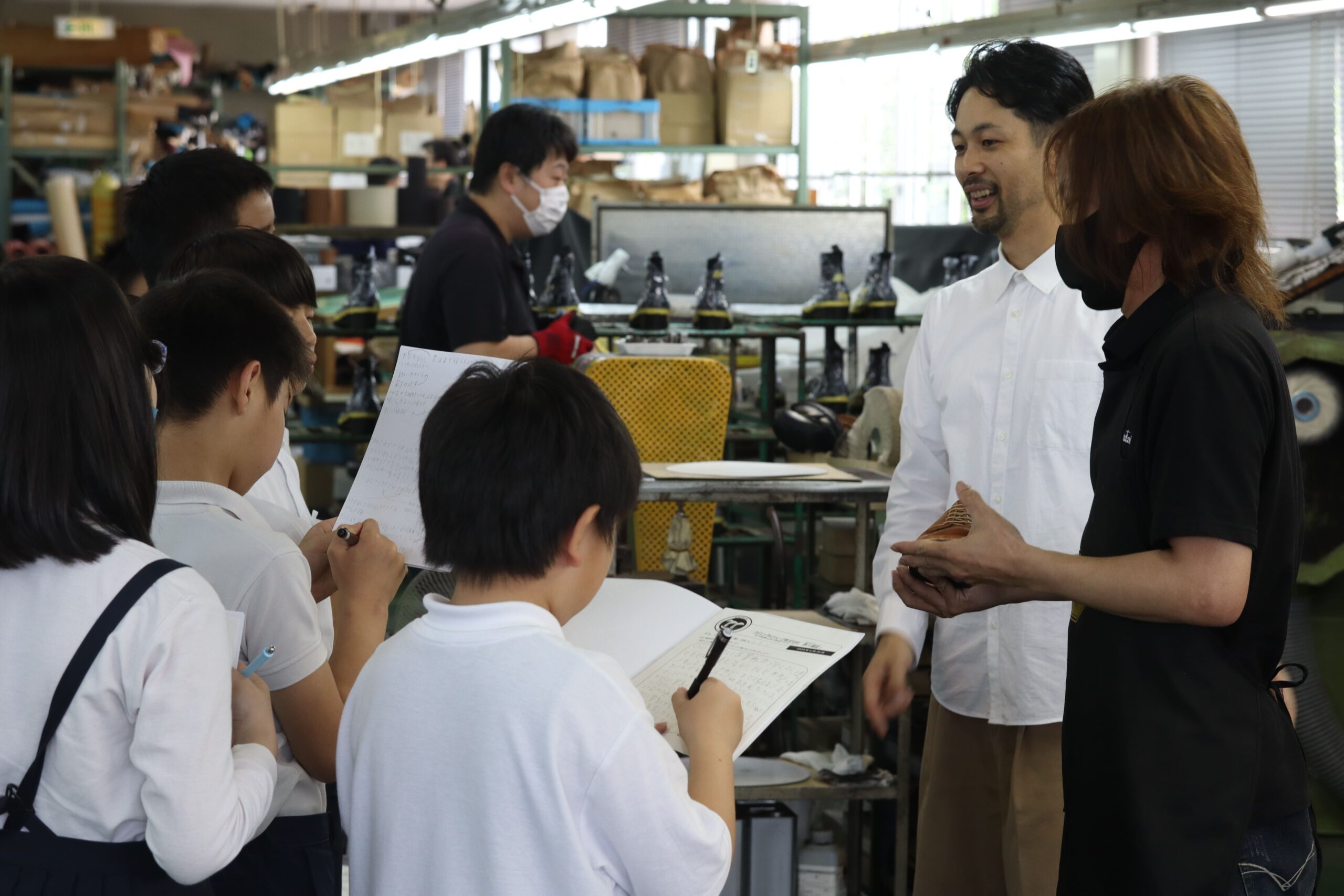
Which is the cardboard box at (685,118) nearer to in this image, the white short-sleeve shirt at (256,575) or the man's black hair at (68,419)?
the white short-sleeve shirt at (256,575)

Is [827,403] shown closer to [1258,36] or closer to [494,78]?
[1258,36]

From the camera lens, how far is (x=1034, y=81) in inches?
86.2

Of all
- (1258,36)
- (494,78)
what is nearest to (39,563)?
(1258,36)

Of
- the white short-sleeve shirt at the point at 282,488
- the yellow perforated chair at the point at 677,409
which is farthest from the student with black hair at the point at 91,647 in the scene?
the yellow perforated chair at the point at 677,409

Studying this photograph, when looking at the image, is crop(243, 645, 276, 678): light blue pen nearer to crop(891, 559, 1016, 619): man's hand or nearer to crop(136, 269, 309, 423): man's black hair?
crop(136, 269, 309, 423): man's black hair

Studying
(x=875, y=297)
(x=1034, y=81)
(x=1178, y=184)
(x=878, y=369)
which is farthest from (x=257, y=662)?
(x=878, y=369)

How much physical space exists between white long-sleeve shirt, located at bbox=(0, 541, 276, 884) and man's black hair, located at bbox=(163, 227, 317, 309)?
0.90 meters

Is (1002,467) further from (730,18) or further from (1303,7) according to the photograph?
(730,18)

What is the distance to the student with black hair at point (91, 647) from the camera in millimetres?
1232

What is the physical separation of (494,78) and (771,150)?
8808mm

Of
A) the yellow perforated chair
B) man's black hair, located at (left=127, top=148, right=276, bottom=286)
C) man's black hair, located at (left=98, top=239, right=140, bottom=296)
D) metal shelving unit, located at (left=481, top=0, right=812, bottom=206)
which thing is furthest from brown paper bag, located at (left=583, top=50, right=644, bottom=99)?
man's black hair, located at (left=127, top=148, right=276, bottom=286)

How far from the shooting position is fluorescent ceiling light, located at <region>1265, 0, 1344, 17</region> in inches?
181

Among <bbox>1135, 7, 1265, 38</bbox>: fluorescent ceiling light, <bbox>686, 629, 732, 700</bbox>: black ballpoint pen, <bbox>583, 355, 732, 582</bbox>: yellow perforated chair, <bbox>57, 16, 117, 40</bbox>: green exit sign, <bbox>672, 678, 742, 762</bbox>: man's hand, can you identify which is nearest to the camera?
<bbox>672, 678, 742, 762</bbox>: man's hand

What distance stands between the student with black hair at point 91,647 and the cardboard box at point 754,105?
6473mm
